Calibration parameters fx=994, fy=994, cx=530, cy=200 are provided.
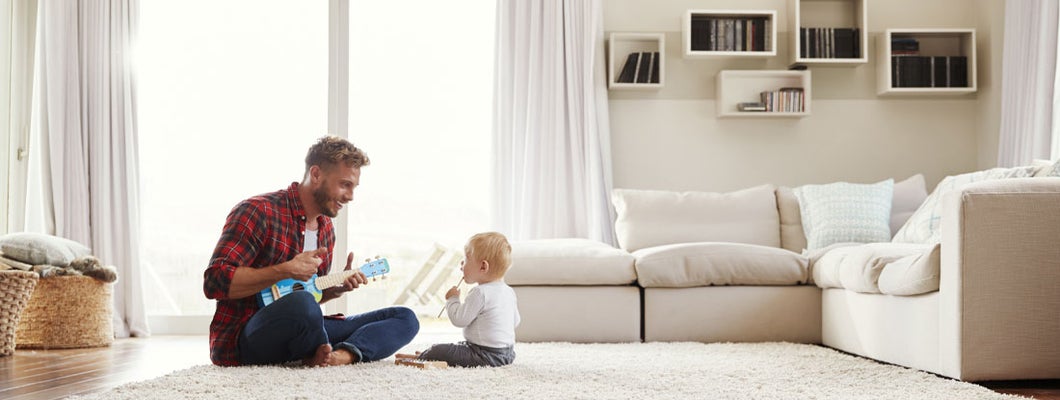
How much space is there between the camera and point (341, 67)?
516cm

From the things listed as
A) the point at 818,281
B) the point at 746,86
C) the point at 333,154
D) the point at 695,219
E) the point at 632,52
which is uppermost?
the point at 632,52

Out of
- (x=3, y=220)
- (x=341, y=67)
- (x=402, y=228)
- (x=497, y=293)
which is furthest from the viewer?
(x=402, y=228)

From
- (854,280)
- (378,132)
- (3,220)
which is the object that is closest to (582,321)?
(854,280)

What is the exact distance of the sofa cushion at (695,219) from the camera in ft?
15.1

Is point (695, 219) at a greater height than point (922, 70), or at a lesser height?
lesser

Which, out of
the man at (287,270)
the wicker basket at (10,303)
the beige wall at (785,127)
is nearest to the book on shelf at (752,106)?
the beige wall at (785,127)

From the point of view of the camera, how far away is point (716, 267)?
4.00 meters

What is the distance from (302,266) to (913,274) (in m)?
Answer: 1.78

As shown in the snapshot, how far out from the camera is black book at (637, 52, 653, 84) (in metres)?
5.08

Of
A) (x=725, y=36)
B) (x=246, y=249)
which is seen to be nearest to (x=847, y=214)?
(x=725, y=36)

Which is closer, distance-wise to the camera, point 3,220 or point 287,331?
→ point 287,331

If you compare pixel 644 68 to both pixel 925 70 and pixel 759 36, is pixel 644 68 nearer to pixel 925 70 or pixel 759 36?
pixel 759 36

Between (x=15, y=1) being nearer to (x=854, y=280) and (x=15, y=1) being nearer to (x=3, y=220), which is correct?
(x=3, y=220)

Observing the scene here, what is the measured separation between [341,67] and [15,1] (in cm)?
159
